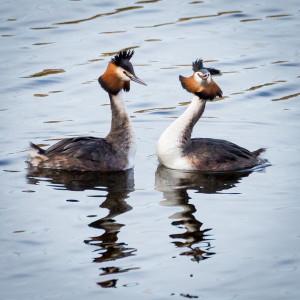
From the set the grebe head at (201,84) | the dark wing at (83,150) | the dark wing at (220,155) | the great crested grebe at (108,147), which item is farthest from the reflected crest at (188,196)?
the grebe head at (201,84)

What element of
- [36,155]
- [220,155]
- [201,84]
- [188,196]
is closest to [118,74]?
[201,84]

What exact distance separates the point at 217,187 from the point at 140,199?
104cm

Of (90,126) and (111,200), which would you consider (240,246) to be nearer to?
(111,200)

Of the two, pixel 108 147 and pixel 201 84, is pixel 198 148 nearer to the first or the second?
pixel 201 84

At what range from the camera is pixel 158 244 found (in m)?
7.54

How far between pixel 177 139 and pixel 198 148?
0.98ft

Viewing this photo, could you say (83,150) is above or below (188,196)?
above

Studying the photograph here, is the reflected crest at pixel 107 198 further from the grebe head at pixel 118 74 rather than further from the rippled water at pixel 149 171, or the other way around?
the grebe head at pixel 118 74

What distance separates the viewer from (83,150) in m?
9.70

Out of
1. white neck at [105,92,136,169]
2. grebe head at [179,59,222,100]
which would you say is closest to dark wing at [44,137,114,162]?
white neck at [105,92,136,169]

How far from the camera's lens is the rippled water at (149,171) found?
6.98m

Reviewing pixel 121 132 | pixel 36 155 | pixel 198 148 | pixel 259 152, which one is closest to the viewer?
pixel 36 155

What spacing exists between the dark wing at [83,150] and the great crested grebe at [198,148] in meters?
0.77

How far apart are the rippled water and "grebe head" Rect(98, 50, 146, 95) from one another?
1085 mm
